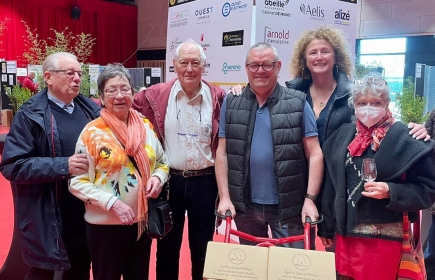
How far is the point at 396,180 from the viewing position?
1.93 meters

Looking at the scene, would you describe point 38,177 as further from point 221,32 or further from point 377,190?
point 221,32

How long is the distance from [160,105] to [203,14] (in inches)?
84.4

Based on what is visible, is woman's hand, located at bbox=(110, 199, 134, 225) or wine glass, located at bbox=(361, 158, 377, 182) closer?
wine glass, located at bbox=(361, 158, 377, 182)

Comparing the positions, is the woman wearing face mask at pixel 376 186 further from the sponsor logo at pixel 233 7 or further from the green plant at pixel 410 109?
the green plant at pixel 410 109

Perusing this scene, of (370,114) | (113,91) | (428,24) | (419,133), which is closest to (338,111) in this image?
(370,114)

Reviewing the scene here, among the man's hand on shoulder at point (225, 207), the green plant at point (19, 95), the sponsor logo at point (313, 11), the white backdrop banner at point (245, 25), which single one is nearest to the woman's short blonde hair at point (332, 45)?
the man's hand on shoulder at point (225, 207)

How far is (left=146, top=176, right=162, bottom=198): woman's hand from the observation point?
2.04 metres

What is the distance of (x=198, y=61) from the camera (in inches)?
92.6

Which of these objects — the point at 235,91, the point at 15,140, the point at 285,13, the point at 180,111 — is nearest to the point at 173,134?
the point at 180,111

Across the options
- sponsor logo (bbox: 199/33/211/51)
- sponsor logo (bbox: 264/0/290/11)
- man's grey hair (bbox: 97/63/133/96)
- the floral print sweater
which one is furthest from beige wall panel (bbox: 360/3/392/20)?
the floral print sweater

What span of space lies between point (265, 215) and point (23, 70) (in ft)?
31.5

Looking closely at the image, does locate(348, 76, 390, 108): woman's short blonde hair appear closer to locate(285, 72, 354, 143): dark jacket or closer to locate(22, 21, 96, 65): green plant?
locate(285, 72, 354, 143): dark jacket

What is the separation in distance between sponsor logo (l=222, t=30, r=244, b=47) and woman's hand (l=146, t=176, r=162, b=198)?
208 centimetres

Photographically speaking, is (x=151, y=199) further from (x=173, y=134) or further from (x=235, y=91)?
(x=235, y=91)
